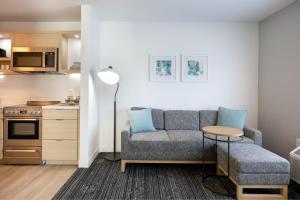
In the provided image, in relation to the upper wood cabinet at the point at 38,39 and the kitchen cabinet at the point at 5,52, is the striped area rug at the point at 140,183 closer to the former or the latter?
the upper wood cabinet at the point at 38,39

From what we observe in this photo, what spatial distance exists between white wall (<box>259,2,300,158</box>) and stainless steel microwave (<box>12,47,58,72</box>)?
3.76 meters

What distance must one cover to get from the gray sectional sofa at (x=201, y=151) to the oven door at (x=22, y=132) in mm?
1457

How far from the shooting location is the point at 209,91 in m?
4.00

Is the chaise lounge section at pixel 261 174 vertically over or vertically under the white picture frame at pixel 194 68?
under

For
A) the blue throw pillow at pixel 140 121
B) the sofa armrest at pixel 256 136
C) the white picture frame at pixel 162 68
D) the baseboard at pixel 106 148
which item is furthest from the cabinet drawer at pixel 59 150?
the sofa armrest at pixel 256 136

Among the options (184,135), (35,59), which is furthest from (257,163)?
(35,59)

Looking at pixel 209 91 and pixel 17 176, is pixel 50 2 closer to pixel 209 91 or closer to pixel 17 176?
pixel 17 176

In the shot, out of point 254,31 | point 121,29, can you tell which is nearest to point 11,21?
point 121,29

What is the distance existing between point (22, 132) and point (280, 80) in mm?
4282

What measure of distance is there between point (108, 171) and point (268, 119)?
114 inches

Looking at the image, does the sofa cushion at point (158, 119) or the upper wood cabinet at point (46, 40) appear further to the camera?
the sofa cushion at point (158, 119)

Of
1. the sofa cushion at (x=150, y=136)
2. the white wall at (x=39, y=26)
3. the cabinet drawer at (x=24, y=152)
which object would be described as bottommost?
the cabinet drawer at (x=24, y=152)

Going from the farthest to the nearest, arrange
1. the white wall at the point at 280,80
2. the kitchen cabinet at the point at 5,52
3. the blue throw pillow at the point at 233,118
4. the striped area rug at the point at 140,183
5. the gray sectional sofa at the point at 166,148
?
the kitchen cabinet at the point at 5,52 < the blue throw pillow at the point at 233,118 < the gray sectional sofa at the point at 166,148 < the white wall at the point at 280,80 < the striped area rug at the point at 140,183

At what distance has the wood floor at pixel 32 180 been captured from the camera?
241 centimetres
